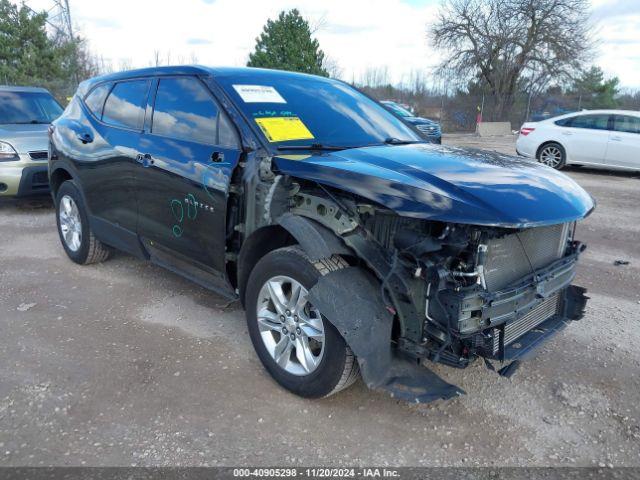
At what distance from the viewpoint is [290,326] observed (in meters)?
2.94

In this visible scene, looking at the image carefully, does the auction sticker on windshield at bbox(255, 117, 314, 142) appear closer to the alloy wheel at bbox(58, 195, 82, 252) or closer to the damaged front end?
the damaged front end

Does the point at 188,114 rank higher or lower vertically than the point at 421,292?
higher

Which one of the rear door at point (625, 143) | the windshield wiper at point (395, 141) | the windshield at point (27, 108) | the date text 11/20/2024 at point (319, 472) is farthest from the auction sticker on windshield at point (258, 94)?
the rear door at point (625, 143)

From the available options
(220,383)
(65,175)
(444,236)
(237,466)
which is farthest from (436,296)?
(65,175)

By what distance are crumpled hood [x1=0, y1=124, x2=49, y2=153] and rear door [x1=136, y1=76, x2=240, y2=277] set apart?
4316mm

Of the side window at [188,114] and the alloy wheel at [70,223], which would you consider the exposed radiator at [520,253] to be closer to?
the side window at [188,114]

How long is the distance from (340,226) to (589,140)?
10808 millimetres

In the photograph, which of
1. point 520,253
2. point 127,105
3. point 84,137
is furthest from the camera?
point 84,137

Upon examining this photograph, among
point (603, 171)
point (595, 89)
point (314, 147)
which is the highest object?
point (595, 89)

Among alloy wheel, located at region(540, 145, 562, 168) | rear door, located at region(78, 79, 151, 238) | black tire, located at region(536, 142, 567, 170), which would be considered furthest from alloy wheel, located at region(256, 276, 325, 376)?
alloy wheel, located at region(540, 145, 562, 168)

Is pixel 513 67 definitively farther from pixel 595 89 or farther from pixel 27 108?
pixel 27 108

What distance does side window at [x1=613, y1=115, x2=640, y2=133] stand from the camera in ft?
36.7

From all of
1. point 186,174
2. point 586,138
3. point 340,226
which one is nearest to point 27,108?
point 186,174

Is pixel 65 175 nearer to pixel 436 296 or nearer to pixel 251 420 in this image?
pixel 251 420
